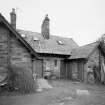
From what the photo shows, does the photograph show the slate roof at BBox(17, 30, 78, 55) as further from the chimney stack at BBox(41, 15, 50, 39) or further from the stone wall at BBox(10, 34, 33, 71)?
the stone wall at BBox(10, 34, 33, 71)

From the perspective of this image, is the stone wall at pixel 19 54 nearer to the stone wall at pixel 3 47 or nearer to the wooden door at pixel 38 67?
the stone wall at pixel 3 47

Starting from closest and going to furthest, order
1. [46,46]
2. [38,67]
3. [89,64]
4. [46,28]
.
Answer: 1. [89,64]
2. [38,67]
3. [46,46]
4. [46,28]

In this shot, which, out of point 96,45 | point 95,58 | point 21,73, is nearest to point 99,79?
point 95,58

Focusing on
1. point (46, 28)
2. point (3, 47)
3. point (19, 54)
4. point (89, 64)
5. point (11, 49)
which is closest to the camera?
point (3, 47)

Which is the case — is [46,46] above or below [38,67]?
above

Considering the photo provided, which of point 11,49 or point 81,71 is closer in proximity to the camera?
point 11,49

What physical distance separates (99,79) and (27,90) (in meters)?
10.0

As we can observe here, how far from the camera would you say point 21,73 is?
889 cm

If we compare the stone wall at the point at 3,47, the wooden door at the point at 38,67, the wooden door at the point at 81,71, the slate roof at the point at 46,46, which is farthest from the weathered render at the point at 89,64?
the stone wall at the point at 3,47

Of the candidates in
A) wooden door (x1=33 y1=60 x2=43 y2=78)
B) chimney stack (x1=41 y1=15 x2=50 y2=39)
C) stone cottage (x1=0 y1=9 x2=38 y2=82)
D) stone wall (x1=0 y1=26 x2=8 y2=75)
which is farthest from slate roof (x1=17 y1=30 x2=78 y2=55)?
stone wall (x1=0 y1=26 x2=8 y2=75)

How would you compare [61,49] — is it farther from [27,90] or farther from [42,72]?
[27,90]

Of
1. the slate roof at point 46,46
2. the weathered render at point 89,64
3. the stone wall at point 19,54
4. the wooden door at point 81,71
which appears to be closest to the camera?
the stone wall at point 19,54

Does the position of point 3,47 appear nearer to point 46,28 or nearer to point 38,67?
point 38,67

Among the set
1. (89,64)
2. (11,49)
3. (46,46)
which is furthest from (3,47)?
(89,64)
